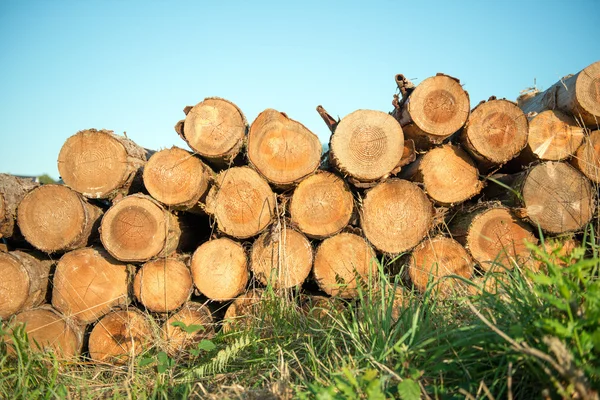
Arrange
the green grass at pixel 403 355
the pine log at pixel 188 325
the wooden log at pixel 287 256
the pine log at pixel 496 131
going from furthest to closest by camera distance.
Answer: the pine log at pixel 496 131 → the wooden log at pixel 287 256 → the pine log at pixel 188 325 → the green grass at pixel 403 355

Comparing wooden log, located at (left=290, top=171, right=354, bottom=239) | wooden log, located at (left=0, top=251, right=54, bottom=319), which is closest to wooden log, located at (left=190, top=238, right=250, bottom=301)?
wooden log, located at (left=290, top=171, right=354, bottom=239)

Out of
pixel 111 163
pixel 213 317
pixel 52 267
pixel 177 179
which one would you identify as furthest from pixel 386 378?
pixel 52 267

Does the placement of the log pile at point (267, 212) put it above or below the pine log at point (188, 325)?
above

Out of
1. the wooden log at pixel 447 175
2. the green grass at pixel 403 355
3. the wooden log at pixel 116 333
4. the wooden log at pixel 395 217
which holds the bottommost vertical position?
the wooden log at pixel 116 333

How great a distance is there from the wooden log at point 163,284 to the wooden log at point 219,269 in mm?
88

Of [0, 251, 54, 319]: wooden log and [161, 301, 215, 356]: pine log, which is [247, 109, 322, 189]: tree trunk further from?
[0, 251, 54, 319]: wooden log

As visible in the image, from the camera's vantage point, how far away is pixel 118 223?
8.90 ft

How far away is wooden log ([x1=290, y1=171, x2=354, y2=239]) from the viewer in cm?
271

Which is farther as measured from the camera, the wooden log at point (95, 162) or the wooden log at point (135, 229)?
the wooden log at point (95, 162)

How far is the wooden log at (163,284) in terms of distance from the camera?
2.76 m

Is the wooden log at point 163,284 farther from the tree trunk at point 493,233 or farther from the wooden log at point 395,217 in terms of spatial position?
the tree trunk at point 493,233

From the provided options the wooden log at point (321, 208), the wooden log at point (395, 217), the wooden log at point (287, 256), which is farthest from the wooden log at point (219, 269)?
the wooden log at point (395, 217)

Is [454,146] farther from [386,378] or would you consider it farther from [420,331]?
[386,378]

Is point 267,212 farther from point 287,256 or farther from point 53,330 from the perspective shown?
point 53,330
